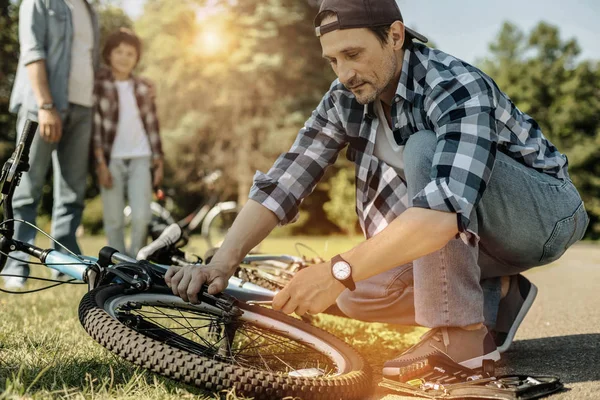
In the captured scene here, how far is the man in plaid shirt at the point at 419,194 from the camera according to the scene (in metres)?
1.74

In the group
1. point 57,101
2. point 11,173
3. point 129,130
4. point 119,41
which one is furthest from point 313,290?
point 119,41

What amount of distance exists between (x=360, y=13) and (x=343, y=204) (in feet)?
67.3

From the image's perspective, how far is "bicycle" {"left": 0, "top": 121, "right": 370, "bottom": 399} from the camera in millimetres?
1604

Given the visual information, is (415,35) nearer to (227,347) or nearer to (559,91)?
(227,347)

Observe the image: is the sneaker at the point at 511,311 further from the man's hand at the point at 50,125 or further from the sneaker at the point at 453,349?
the man's hand at the point at 50,125

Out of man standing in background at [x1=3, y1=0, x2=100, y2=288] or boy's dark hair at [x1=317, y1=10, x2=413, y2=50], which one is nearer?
boy's dark hair at [x1=317, y1=10, x2=413, y2=50]

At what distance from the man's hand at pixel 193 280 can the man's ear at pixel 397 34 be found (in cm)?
101

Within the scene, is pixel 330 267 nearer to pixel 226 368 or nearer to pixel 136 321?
pixel 226 368

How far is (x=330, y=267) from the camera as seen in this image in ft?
5.67

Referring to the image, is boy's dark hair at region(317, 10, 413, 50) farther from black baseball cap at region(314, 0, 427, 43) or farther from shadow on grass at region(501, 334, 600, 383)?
shadow on grass at region(501, 334, 600, 383)

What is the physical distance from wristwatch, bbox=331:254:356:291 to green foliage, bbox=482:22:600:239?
3106cm

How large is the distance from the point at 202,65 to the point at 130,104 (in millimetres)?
21649

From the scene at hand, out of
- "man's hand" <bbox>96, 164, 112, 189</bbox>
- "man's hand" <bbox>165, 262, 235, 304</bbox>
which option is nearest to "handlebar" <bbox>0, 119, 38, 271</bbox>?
"man's hand" <bbox>165, 262, 235, 304</bbox>

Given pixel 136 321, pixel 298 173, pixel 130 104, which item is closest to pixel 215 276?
pixel 136 321
